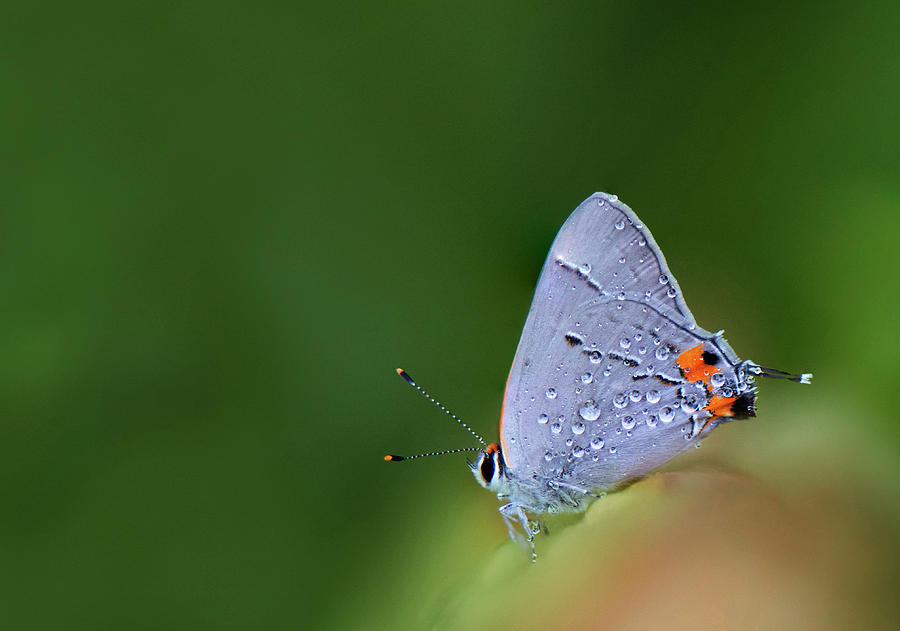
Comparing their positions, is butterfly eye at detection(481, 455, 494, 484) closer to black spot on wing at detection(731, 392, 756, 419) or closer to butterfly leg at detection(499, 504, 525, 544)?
butterfly leg at detection(499, 504, 525, 544)

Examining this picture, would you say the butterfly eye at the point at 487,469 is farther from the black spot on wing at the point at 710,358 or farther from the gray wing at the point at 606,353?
the black spot on wing at the point at 710,358

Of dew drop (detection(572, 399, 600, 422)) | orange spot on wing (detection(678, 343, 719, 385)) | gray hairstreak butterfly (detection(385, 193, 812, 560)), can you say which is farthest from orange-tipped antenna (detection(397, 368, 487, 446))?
orange spot on wing (detection(678, 343, 719, 385))

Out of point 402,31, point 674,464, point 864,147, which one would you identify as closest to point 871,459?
point 674,464

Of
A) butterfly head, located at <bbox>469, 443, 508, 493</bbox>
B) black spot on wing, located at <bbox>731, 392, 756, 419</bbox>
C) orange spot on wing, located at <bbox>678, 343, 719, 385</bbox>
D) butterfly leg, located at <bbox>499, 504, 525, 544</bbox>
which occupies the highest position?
orange spot on wing, located at <bbox>678, 343, 719, 385</bbox>

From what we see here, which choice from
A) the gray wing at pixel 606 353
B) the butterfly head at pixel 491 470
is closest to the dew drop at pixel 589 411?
the gray wing at pixel 606 353

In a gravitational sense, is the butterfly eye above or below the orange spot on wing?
below
